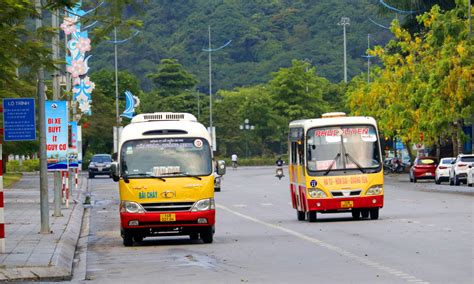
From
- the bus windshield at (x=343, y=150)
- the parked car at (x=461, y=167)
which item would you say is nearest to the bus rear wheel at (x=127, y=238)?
the bus windshield at (x=343, y=150)

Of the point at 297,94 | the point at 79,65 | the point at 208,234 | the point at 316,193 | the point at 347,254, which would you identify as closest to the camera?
the point at 347,254

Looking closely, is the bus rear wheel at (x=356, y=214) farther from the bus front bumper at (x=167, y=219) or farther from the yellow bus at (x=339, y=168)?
the bus front bumper at (x=167, y=219)

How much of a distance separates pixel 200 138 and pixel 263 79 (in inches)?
6565

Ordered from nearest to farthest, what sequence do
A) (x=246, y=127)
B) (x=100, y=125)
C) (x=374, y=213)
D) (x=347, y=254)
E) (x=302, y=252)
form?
(x=347, y=254)
(x=302, y=252)
(x=374, y=213)
(x=100, y=125)
(x=246, y=127)

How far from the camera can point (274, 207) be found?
4178cm

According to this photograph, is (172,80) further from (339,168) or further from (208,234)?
(208,234)

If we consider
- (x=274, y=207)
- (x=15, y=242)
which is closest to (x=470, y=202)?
(x=274, y=207)

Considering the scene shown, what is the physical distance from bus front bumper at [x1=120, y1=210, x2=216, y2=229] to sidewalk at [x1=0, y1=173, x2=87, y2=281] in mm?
1305

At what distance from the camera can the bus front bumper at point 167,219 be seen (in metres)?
24.5

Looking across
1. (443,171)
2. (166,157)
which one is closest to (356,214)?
(166,157)

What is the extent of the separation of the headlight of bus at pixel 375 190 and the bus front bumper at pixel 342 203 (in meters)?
0.11

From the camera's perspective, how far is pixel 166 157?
25.2m

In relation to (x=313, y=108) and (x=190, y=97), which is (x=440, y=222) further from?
(x=190, y=97)

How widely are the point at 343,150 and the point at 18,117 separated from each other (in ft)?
35.7
